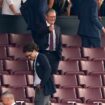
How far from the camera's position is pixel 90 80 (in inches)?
492

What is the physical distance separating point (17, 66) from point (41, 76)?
1.60m

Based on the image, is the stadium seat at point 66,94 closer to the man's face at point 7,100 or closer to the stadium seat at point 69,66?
the stadium seat at point 69,66

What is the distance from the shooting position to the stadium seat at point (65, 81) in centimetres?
1223

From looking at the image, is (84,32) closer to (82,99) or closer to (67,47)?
(67,47)

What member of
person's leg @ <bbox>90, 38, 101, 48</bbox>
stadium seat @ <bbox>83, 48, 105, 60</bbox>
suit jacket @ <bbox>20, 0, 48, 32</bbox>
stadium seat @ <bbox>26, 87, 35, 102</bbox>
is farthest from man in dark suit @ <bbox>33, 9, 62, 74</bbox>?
person's leg @ <bbox>90, 38, 101, 48</bbox>

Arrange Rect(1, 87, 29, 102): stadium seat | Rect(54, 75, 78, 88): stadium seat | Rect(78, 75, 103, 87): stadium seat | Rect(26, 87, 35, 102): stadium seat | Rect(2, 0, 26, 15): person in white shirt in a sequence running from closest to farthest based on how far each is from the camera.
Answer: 1. Rect(1, 87, 29, 102): stadium seat
2. Rect(26, 87, 35, 102): stadium seat
3. Rect(54, 75, 78, 88): stadium seat
4. Rect(78, 75, 103, 87): stadium seat
5. Rect(2, 0, 26, 15): person in white shirt

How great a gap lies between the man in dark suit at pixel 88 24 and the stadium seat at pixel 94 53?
5.7 inches

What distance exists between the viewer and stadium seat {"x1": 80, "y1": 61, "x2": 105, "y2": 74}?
12750 millimetres

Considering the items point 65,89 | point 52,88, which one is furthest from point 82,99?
point 52,88

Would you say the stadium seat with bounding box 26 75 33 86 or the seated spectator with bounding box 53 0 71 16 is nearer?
the stadium seat with bounding box 26 75 33 86

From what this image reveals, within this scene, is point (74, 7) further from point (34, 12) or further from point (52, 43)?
point (52, 43)

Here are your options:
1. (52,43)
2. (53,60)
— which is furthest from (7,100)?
(52,43)

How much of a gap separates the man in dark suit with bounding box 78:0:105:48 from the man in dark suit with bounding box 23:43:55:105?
2.22 m

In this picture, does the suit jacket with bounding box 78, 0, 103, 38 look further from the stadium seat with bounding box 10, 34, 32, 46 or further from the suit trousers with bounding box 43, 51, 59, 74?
the suit trousers with bounding box 43, 51, 59, 74
